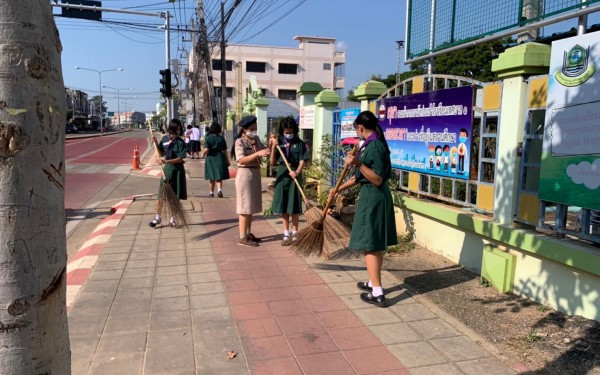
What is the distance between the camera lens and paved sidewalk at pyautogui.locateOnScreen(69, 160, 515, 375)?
3182 mm

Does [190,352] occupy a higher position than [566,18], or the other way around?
[566,18]

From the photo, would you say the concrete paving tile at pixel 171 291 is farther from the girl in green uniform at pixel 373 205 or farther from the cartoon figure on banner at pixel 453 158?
the cartoon figure on banner at pixel 453 158

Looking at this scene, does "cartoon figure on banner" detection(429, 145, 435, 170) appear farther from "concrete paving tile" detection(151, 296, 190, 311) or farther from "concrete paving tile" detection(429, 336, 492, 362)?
"concrete paving tile" detection(151, 296, 190, 311)

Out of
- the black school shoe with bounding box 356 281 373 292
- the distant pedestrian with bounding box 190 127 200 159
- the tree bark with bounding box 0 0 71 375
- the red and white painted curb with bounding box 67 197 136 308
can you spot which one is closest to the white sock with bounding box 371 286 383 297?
the black school shoe with bounding box 356 281 373 292

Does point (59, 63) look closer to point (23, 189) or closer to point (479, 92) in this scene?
point (23, 189)

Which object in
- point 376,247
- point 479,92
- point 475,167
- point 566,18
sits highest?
Result: point 566,18

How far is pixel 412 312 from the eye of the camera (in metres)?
4.04

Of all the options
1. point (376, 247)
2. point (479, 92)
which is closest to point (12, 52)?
point (376, 247)

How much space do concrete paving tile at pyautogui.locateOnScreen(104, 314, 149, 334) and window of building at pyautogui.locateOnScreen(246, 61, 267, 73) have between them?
2201 inches

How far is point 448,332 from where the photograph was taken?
12.0 ft

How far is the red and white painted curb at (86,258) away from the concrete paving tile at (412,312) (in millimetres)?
2905

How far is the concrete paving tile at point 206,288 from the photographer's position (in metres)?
4.51

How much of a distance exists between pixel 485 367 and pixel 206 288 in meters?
2.63

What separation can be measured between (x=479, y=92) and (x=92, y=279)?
4.48 meters
